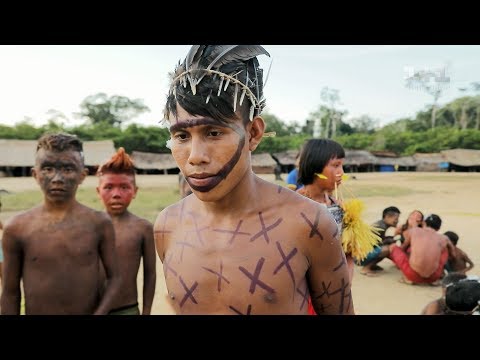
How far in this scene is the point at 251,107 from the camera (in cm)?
187

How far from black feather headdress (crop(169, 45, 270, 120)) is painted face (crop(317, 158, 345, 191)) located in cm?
208

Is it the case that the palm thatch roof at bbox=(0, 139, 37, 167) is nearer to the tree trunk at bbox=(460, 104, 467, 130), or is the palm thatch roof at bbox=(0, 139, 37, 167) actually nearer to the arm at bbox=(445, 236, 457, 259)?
the arm at bbox=(445, 236, 457, 259)

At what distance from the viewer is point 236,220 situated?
190 cm

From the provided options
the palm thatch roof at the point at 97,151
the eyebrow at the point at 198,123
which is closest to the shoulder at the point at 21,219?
the eyebrow at the point at 198,123

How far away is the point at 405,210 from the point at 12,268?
18.0 meters

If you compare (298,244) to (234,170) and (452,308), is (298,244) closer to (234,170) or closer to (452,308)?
(234,170)

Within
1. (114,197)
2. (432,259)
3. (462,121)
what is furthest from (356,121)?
(114,197)

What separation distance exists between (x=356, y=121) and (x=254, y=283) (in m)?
55.3

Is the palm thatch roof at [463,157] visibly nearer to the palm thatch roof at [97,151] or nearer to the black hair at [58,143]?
the palm thatch roof at [97,151]

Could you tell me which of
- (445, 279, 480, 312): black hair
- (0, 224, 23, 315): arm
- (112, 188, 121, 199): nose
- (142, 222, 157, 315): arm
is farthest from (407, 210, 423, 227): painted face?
(0, 224, 23, 315): arm

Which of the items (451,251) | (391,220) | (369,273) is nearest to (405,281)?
(369,273)

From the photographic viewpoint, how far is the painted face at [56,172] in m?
Answer: 3.05

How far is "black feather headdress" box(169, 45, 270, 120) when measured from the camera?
70.4 inches

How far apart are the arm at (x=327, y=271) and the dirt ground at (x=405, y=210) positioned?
14.4 ft
